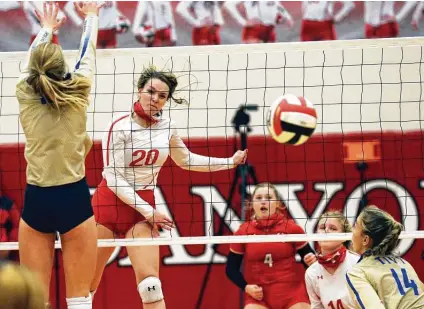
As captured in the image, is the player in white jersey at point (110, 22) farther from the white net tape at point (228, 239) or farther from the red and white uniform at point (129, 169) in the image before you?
the white net tape at point (228, 239)

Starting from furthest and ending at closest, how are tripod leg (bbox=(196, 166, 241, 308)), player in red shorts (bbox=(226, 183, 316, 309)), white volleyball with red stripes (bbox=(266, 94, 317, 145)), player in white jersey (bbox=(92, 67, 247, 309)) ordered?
tripod leg (bbox=(196, 166, 241, 308)) < player in red shorts (bbox=(226, 183, 316, 309)) < player in white jersey (bbox=(92, 67, 247, 309)) < white volleyball with red stripes (bbox=(266, 94, 317, 145))

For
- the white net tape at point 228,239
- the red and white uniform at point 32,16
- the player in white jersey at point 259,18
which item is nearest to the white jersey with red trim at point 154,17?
the player in white jersey at point 259,18

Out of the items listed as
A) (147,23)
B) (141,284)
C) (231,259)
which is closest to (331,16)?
(147,23)

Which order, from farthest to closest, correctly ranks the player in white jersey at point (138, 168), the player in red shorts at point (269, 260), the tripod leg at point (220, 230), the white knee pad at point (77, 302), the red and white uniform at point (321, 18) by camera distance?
1. the tripod leg at point (220, 230)
2. the red and white uniform at point (321, 18)
3. the player in red shorts at point (269, 260)
4. the player in white jersey at point (138, 168)
5. the white knee pad at point (77, 302)

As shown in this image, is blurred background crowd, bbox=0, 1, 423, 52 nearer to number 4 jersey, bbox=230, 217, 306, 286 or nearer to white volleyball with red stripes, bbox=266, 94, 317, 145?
number 4 jersey, bbox=230, 217, 306, 286

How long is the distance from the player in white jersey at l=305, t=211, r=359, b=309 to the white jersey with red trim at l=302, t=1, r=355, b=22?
203cm

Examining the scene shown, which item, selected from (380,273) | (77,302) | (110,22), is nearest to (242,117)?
(110,22)

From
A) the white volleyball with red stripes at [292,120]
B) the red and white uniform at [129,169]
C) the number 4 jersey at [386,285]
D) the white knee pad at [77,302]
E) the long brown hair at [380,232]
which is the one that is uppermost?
the white volleyball with red stripes at [292,120]

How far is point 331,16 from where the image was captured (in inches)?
303

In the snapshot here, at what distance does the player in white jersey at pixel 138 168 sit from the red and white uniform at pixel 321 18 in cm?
205

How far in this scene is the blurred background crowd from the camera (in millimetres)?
7703

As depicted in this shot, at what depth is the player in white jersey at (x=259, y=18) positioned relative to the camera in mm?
7699

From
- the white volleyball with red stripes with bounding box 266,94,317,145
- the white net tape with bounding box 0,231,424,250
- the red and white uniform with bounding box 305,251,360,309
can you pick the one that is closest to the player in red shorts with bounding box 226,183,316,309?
the red and white uniform with bounding box 305,251,360,309

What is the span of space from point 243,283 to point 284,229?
531 mm
